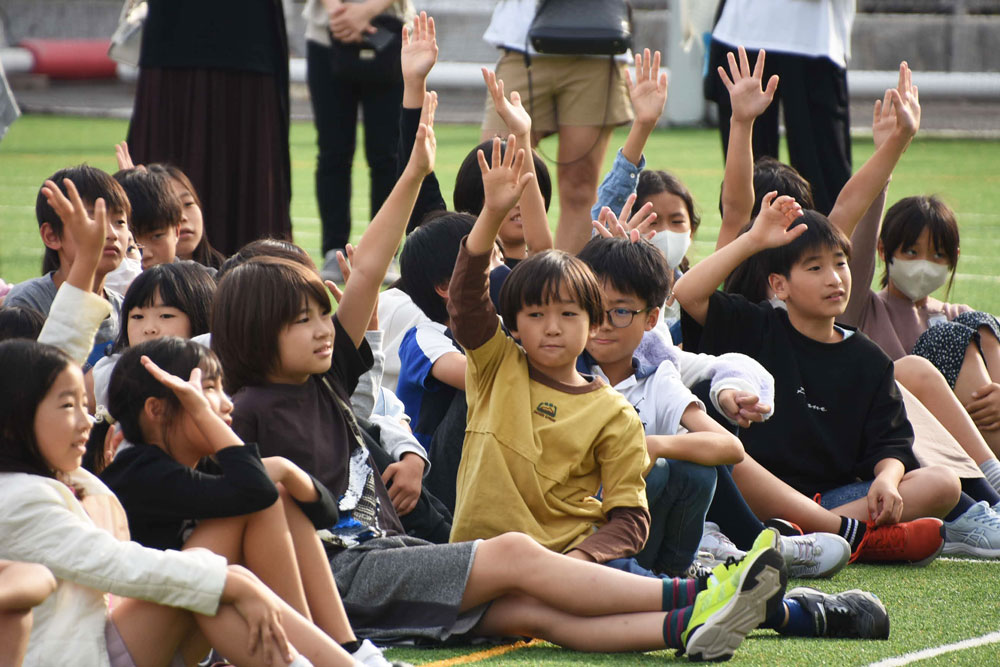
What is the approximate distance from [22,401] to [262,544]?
552 mm

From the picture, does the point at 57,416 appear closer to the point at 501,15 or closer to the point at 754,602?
the point at 754,602

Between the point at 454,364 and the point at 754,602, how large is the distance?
119 centimetres

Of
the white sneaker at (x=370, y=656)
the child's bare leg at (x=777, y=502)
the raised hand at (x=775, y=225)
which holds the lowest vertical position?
the child's bare leg at (x=777, y=502)

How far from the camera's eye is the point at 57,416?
2549 millimetres

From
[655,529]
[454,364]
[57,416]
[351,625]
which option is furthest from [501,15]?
[57,416]

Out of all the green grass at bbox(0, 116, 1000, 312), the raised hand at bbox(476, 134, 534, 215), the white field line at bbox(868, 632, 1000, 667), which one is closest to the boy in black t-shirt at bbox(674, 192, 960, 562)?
the white field line at bbox(868, 632, 1000, 667)

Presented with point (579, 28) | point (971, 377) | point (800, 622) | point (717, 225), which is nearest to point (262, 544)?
point (800, 622)

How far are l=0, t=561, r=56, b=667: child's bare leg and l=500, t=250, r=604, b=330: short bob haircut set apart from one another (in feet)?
4.36

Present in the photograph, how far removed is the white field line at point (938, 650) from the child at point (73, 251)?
85.8 inches

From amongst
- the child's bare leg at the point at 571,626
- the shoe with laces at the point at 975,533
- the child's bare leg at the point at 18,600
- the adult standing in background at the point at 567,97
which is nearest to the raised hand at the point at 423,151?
the child's bare leg at the point at 571,626

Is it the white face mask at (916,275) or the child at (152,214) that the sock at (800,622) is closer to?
the white face mask at (916,275)

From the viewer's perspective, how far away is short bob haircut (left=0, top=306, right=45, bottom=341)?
3451mm

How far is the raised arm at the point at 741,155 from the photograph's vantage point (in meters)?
4.62

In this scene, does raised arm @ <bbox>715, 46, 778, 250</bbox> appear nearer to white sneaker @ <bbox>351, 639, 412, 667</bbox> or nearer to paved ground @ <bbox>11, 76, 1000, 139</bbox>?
white sneaker @ <bbox>351, 639, 412, 667</bbox>
